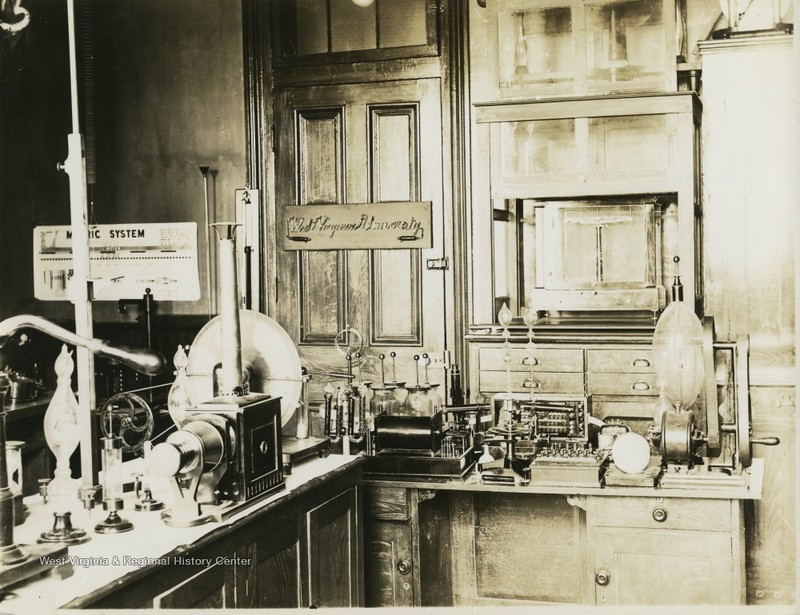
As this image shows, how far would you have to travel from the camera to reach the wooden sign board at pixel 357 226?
202 inches

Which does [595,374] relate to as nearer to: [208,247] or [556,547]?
[556,547]

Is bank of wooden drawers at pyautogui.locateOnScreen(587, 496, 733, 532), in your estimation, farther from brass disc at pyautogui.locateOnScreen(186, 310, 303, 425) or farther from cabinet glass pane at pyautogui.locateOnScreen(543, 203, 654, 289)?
cabinet glass pane at pyautogui.locateOnScreen(543, 203, 654, 289)

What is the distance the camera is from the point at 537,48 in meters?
4.74

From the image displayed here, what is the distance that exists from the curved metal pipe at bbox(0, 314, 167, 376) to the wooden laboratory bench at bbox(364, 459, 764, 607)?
2046 millimetres

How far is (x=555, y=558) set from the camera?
4.63 m

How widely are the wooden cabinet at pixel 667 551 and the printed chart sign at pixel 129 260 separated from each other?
3.21 m

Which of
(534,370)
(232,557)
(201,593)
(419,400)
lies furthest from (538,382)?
(201,593)

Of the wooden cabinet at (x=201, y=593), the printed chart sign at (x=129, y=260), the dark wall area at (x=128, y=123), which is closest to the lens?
the wooden cabinet at (x=201, y=593)

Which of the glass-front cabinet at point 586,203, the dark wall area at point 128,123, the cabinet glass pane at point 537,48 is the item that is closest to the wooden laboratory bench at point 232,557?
the glass-front cabinet at point 586,203

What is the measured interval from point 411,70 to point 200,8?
1470 mm

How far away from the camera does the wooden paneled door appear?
5.11 metres

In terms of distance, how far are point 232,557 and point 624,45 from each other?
3.26 meters

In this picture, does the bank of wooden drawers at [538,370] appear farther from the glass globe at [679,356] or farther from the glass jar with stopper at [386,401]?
the glass globe at [679,356]

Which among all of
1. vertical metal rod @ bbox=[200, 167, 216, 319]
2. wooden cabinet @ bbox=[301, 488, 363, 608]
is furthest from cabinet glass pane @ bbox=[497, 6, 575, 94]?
wooden cabinet @ bbox=[301, 488, 363, 608]
